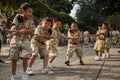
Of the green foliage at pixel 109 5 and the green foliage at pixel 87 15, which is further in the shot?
the green foliage at pixel 87 15

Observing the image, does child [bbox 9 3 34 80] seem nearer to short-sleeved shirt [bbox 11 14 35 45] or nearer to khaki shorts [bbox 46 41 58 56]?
short-sleeved shirt [bbox 11 14 35 45]

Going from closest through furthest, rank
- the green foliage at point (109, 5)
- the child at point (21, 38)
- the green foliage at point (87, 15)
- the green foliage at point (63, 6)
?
the child at point (21, 38) → the green foliage at point (109, 5) → the green foliage at point (63, 6) → the green foliage at point (87, 15)

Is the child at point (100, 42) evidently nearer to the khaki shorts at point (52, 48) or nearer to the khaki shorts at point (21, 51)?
the khaki shorts at point (52, 48)

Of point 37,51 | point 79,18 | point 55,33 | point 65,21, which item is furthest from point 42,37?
point 79,18

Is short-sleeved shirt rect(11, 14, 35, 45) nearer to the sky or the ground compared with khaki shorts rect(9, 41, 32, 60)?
nearer to the sky

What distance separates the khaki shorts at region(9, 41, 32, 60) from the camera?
6.31 metres

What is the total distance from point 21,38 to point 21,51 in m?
0.26

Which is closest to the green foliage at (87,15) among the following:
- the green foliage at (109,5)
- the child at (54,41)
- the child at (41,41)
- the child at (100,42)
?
the green foliage at (109,5)

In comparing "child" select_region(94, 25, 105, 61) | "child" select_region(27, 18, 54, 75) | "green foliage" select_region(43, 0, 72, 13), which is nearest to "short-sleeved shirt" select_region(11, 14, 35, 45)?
"child" select_region(27, 18, 54, 75)

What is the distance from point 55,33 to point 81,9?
62498 millimetres

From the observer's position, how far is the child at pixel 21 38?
6.30 meters

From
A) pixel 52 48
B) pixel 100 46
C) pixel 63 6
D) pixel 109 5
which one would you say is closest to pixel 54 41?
pixel 52 48

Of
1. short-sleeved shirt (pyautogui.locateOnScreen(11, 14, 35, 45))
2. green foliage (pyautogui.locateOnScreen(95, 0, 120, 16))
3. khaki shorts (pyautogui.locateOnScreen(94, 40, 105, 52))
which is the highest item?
green foliage (pyautogui.locateOnScreen(95, 0, 120, 16))

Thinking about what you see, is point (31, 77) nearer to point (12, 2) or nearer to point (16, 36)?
point (16, 36)
